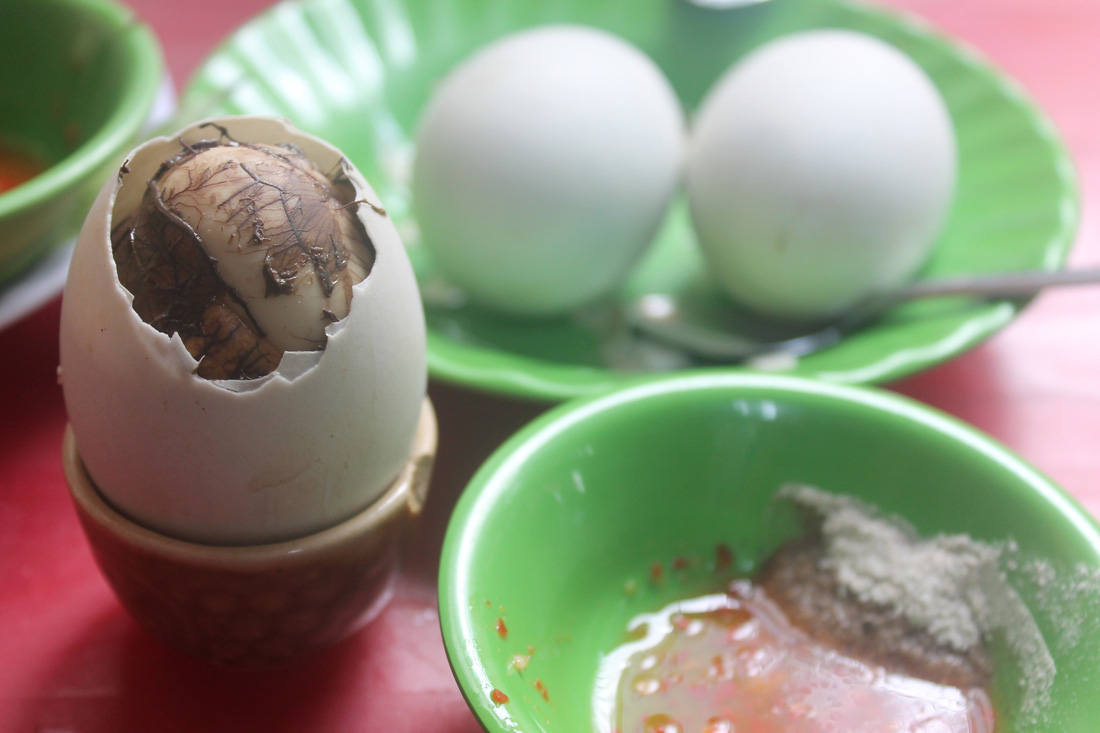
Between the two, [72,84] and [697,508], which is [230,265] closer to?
[697,508]

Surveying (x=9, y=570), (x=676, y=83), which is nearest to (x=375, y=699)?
(x=9, y=570)

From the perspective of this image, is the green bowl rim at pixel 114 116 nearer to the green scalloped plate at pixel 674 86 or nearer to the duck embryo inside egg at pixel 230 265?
the green scalloped plate at pixel 674 86

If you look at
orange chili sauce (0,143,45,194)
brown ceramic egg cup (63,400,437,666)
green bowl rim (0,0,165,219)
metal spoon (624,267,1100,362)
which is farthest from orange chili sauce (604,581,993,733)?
orange chili sauce (0,143,45,194)

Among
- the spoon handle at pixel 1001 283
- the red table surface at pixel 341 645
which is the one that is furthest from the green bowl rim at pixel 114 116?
the spoon handle at pixel 1001 283

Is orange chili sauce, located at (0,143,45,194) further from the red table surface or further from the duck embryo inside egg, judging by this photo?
the duck embryo inside egg

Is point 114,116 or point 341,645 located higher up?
point 114,116

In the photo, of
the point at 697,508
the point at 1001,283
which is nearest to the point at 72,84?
the point at 697,508
